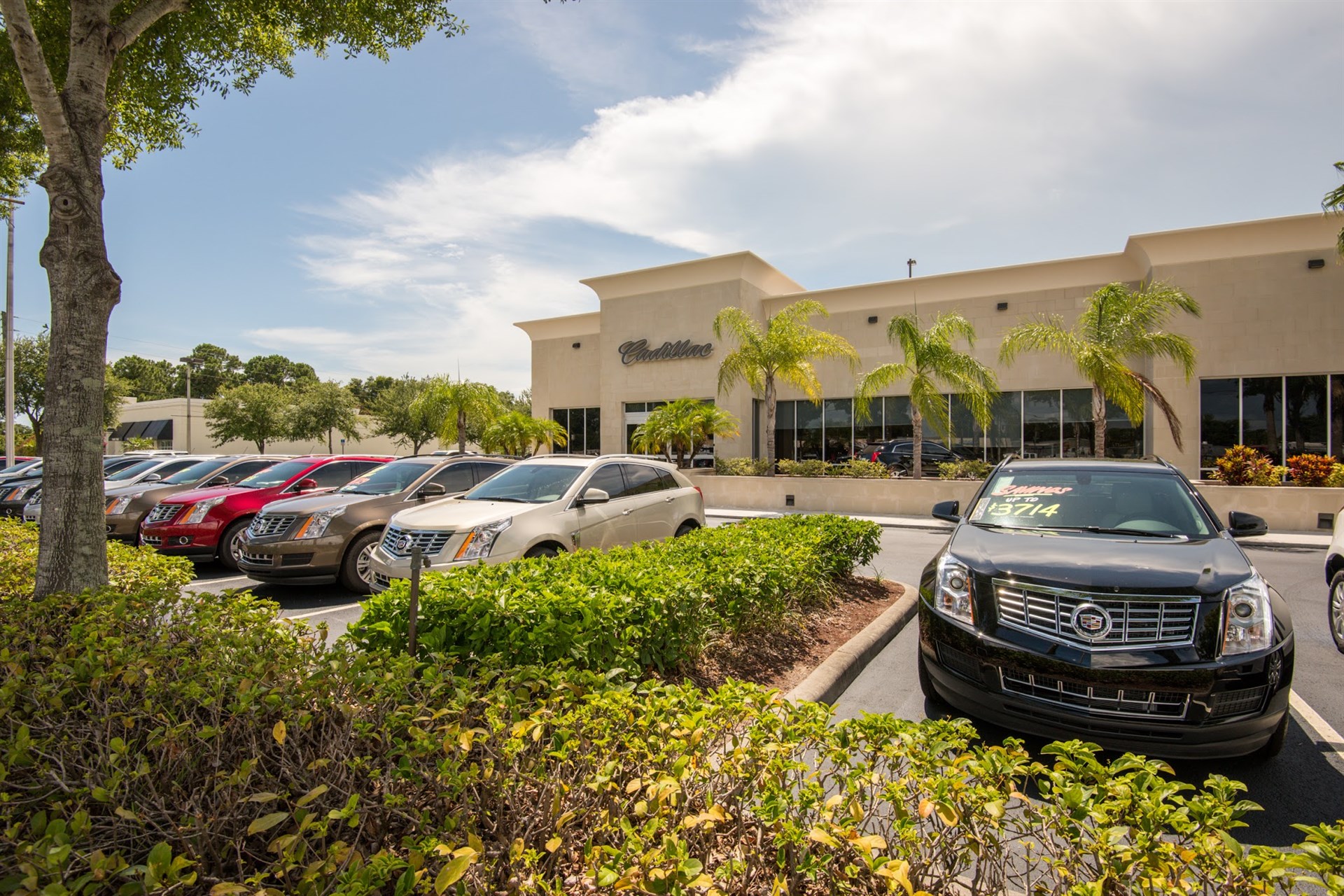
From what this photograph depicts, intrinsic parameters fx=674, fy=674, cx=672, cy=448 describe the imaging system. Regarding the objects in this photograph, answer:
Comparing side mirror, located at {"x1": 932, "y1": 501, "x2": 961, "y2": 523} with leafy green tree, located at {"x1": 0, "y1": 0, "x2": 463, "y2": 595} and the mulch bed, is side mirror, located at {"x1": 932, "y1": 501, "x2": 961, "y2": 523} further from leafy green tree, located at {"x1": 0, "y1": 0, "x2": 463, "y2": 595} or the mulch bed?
leafy green tree, located at {"x1": 0, "y1": 0, "x2": 463, "y2": 595}

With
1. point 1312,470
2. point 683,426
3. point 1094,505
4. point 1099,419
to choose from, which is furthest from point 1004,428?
point 1094,505

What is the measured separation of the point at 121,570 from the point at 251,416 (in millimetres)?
42532

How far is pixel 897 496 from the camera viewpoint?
1828 cm

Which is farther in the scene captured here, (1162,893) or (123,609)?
(123,609)

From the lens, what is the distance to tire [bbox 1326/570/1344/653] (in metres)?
5.93

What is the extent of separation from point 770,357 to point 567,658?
1776 cm

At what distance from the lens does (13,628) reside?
350 centimetres

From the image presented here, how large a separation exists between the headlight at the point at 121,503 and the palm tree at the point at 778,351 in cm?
1425

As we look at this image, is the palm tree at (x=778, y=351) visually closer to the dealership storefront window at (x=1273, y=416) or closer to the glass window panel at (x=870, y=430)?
the glass window panel at (x=870, y=430)

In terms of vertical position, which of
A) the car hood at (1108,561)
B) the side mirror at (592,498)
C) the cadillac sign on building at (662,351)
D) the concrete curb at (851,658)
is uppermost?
the cadillac sign on building at (662,351)

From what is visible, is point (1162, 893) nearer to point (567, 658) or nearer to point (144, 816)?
point (567, 658)

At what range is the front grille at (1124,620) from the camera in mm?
3527

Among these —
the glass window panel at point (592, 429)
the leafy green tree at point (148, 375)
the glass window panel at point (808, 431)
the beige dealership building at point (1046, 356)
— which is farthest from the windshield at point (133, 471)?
the leafy green tree at point (148, 375)

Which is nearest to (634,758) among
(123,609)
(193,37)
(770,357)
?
(123,609)
